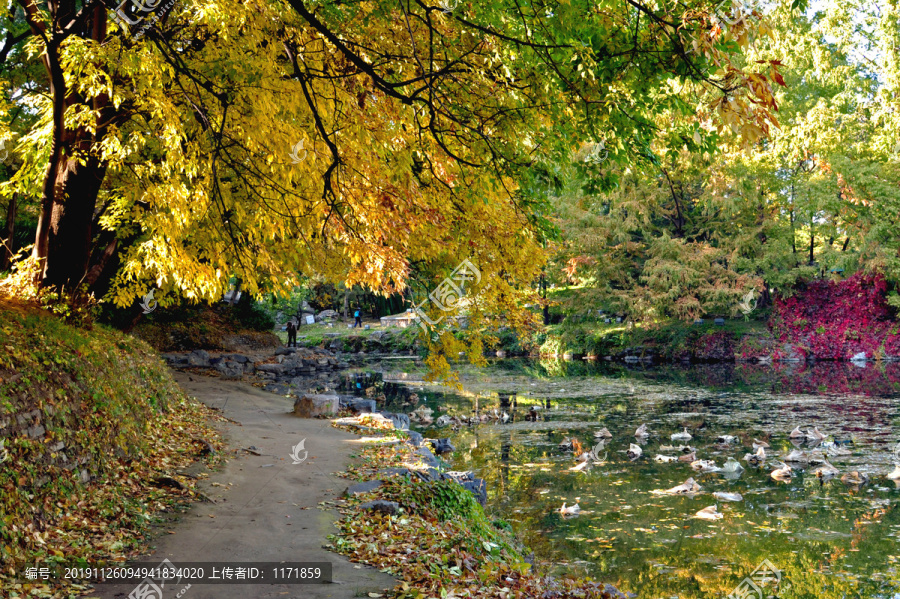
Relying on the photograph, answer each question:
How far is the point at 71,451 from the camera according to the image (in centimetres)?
635

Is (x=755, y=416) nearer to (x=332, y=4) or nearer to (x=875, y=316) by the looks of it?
(x=332, y=4)

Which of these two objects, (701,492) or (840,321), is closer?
(701,492)

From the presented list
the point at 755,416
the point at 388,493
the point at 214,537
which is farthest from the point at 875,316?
the point at 214,537

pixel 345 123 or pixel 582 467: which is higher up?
pixel 345 123

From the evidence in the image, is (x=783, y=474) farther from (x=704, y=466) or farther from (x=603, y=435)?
(x=603, y=435)

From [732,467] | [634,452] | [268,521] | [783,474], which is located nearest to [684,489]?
[732,467]

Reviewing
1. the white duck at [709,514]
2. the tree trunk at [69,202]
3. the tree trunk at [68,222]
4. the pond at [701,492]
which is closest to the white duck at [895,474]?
the pond at [701,492]

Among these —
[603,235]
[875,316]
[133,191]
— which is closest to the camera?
[133,191]

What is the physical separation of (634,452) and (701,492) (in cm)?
250

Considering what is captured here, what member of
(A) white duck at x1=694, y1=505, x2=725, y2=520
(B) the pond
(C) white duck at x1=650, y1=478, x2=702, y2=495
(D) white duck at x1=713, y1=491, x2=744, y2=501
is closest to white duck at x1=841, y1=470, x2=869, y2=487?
(B) the pond

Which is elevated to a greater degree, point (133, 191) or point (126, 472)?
point (133, 191)

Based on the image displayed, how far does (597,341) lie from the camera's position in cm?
3588

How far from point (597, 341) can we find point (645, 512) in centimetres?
2744

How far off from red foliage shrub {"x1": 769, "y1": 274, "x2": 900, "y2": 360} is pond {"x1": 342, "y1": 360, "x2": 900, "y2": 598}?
1038 centimetres
